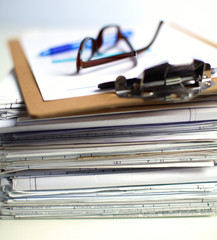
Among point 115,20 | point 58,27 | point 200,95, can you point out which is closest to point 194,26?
point 115,20

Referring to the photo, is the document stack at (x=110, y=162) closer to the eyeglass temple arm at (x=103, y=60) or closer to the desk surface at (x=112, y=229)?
the desk surface at (x=112, y=229)

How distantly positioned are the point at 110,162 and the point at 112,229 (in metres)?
0.09

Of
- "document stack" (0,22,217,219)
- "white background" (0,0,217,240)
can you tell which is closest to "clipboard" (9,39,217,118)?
"document stack" (0,22,217,219)

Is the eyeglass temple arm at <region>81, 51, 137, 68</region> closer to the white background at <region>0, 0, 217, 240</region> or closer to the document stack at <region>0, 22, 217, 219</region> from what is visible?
the document stack at <region>0, 22, 217, 219</region>

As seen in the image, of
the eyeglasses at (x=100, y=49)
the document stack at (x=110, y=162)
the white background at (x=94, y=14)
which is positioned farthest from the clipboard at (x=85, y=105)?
the white background at (x=94, y=14)

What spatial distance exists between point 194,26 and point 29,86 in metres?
0.85

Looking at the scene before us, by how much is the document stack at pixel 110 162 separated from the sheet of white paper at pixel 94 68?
44mm

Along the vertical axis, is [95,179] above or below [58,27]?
below

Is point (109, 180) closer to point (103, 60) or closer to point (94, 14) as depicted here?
point (103, 60)

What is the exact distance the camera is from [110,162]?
1.31ft

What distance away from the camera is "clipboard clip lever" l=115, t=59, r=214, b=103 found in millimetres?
355

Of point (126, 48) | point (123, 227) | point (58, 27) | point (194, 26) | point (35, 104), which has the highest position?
point (58, 27)

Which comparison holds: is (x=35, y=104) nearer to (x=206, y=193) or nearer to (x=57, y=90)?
(x=57, y=90)

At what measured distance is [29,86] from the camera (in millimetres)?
422
